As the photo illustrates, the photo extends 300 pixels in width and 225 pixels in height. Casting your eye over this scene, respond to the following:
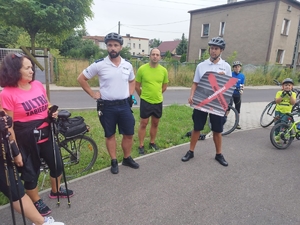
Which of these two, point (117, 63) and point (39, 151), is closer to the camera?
point (39, 151)

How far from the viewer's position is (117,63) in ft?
10.9

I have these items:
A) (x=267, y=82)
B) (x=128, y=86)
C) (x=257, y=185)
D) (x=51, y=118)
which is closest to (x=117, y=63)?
(x=128, y=86)

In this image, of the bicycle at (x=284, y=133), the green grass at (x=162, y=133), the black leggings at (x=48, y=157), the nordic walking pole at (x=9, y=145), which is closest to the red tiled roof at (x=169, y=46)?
the green grass at (x=162, y=133)

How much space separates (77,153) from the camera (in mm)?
3531

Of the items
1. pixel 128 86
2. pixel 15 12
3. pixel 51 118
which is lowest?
pixel 51 118

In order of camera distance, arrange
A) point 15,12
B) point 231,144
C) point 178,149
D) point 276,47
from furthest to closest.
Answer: point 276,47 < point 15,12 < point 231,144 < point 178,149

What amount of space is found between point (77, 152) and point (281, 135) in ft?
12.9

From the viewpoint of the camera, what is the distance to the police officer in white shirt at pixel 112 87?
10.6 feet

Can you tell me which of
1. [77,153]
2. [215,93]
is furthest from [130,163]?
[215,93]

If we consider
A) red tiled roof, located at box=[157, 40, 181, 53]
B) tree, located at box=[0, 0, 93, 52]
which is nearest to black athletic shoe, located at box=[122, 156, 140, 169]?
tree, located at box=[0, 0, 93, 52]

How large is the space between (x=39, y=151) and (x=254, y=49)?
85.2ft

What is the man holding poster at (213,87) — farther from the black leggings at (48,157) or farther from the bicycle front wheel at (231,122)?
the black leggings at (48,157)

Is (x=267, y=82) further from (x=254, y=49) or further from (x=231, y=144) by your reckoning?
(x=231, y=144)

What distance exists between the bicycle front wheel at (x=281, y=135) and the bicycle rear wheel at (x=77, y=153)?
138 inches
